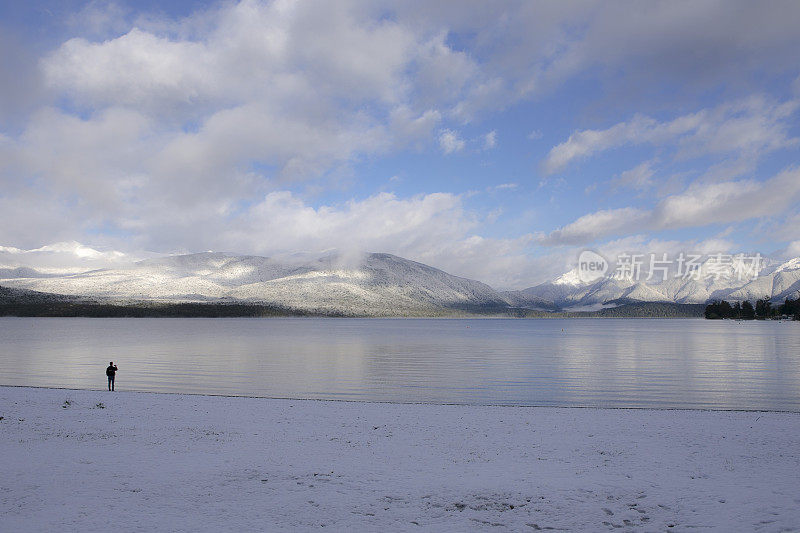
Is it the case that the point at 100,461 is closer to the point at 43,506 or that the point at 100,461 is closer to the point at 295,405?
the point at 43,506

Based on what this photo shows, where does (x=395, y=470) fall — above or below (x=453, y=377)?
above

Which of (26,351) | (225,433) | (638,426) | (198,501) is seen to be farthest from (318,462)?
(26,351)

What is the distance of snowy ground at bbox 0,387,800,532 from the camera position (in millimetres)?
12664

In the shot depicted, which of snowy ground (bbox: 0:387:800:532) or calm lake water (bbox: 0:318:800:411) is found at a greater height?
snowy ground (bbox: 0:387:800:532)

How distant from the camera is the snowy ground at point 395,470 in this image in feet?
41.5

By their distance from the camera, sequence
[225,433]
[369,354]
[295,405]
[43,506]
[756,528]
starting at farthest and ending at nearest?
1. [369,354]
2. [295,405]
3. [225,433]
4. [43,506]
5. [756,528]

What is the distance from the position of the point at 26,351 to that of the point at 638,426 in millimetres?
93932

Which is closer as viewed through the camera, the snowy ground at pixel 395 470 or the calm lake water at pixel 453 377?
the snowy ground at pixel 395 470

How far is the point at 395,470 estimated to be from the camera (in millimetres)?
16594

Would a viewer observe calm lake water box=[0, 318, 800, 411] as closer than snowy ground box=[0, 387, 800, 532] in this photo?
No

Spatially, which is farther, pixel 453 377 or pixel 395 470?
pixel 453 377

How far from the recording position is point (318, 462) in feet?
57.2

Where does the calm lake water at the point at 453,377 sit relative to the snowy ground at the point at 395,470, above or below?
below

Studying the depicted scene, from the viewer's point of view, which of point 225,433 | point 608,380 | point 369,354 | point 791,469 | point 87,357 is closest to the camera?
point 791,469
